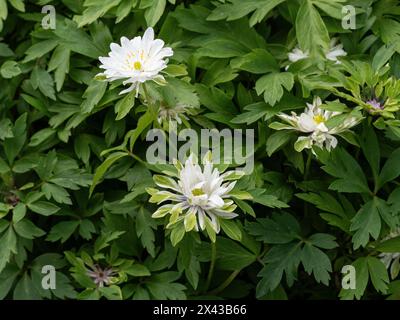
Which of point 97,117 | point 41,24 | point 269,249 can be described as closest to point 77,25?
point 41,24

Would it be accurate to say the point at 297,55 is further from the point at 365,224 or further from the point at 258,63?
the point at 365,224

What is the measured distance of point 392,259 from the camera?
2.22 meters

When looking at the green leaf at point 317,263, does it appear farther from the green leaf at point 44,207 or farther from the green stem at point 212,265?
the green leaf at point 44,207

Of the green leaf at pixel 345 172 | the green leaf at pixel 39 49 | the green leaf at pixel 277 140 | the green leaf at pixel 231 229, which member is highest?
the green leaf at pixel 39 49

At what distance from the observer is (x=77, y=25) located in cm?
240

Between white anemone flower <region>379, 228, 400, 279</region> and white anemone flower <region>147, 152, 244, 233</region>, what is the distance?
0.57 meters

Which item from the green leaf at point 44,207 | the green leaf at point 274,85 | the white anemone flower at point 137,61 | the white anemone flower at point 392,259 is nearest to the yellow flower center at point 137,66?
the white anemone flower at point 137,61

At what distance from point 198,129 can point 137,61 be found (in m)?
0.36

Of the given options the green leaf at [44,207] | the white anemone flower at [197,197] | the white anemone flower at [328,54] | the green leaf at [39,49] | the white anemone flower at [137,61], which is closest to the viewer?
the white anemone flower at [197,197]

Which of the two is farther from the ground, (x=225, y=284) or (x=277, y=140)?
(x=277, y=140)

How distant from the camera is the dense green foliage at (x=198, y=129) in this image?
6.93 feet

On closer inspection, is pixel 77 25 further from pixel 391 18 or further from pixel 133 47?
pixel 391 18

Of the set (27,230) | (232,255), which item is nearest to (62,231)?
(27,230)

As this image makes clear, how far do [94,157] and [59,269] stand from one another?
0.38 m
